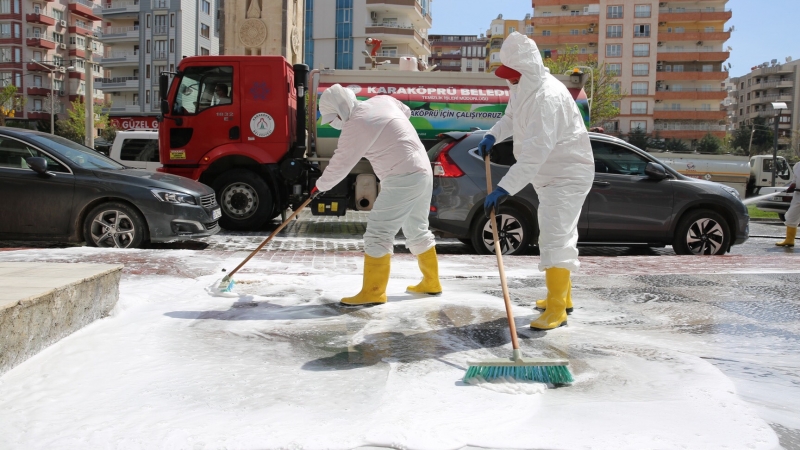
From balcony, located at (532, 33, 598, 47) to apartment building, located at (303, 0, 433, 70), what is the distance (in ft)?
71.0

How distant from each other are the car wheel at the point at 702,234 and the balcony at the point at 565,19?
8190cm

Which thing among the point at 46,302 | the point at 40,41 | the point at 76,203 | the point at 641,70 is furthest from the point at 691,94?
the point at 46,302

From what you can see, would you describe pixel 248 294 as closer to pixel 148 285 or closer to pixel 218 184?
pixel 148 285

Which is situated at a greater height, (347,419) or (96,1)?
(96,1)

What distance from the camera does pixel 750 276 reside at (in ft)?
22.6

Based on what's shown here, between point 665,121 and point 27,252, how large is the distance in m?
87.1

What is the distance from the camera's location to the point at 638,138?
257 ft

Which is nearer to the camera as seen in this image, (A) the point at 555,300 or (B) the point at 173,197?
(A) the point at 555,300

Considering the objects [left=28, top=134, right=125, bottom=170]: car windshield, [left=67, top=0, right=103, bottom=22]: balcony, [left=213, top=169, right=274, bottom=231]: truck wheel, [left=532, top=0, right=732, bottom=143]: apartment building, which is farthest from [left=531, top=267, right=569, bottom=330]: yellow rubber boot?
[left=67, top=0, right=103, bottom=22]: balcony

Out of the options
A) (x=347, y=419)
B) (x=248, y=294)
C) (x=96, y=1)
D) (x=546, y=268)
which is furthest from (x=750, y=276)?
(x=96, y=1)

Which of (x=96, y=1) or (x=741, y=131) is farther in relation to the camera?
(x=96, y=1)

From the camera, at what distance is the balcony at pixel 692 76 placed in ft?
277

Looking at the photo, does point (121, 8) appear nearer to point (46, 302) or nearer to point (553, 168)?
point (553, 168)

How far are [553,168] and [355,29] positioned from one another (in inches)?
2719
